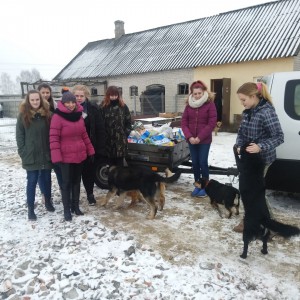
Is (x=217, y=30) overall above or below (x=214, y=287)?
above

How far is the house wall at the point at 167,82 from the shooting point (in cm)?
1655

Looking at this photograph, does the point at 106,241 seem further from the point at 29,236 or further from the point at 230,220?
the point at 230,220

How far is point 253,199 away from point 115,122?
2.63 metres

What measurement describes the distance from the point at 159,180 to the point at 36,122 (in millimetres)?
2022

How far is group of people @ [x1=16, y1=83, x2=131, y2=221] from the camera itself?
3981 mm

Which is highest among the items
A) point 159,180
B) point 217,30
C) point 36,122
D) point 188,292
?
point 217,30

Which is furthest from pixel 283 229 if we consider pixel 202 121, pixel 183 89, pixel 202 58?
pixel 183 89

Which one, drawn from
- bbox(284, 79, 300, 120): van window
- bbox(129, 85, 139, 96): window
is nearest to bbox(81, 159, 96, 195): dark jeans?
bbox(284, 79, 300, 120): van window

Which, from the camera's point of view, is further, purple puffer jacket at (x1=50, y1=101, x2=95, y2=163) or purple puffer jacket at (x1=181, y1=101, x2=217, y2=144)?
purple puffer jacket at (x1=181, y1=101, x2=217, y2=144)

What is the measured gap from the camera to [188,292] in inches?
106

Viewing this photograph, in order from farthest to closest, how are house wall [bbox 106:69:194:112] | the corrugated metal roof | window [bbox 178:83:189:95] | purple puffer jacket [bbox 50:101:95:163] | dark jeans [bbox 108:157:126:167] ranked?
window [bbox 178:83:189:95] < house wall [bbox 106:69:194:112] < the corrugated metal roof < dark jeans [bbox 108:157:126:167] < purple puffer jacket [bbox 50:101:95:163]

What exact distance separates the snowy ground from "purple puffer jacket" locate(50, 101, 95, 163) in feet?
Answer: 3.30

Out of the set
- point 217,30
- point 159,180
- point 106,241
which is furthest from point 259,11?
point 106,241

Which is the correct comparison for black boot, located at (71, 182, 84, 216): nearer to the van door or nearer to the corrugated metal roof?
the van door
